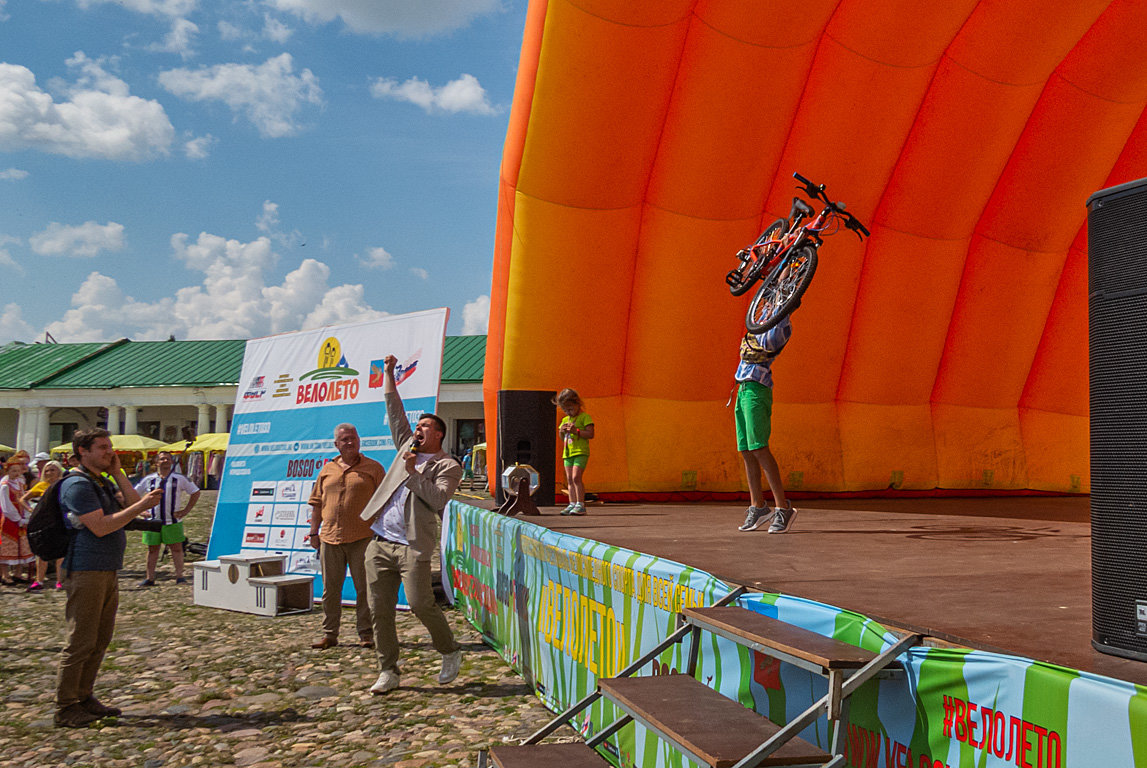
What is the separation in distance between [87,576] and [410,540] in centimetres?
182

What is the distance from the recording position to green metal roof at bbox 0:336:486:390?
116 feet

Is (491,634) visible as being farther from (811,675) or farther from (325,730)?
(811,675)

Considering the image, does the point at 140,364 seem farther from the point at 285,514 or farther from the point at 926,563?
the point at 926,563

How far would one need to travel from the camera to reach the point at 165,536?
9984 mm

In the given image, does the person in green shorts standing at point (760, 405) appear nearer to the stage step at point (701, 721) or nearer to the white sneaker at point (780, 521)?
the white sneaker at point (780, 521)

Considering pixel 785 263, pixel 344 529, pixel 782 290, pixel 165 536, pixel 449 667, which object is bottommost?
pixel 449 667

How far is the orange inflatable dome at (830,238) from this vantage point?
8.74 m

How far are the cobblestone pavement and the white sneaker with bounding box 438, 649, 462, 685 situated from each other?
0.07 m

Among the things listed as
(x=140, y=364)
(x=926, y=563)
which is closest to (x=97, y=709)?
(x=926, y=563)

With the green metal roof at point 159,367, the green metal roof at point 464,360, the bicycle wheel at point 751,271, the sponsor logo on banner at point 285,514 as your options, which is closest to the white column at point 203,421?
the green metal roof at point 159,367

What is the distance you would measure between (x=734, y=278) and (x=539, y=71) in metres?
3.27

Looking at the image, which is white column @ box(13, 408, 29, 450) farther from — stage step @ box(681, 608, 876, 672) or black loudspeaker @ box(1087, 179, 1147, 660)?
black loudspeaker @ box(1087, 179, 1147, 660)

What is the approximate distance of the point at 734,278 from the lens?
6.89 meters

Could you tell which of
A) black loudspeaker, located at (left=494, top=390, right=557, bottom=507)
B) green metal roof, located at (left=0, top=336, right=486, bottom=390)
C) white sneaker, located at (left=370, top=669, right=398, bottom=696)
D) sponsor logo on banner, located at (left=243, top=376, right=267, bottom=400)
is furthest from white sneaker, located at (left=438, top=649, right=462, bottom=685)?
green metal roof, located at (left=0, top=336, right=486, bottom=390)
